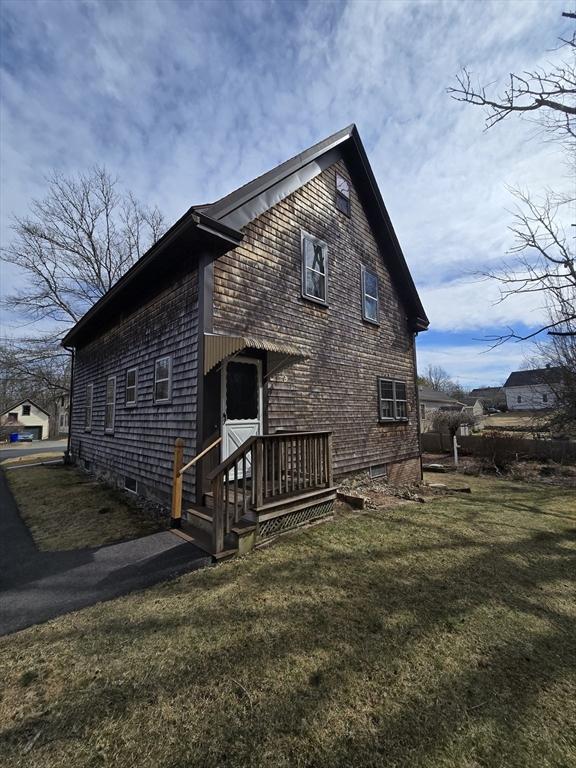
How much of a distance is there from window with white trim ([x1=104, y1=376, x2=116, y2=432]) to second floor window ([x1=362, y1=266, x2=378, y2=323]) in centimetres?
740

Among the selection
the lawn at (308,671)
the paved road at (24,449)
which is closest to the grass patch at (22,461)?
the paved road at (24,449)

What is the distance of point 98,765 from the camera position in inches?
70.0

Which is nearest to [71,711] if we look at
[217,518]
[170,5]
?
[217,518]

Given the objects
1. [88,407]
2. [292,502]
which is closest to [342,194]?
[292,502]

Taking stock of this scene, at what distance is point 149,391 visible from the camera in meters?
7.41

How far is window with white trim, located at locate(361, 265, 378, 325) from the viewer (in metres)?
9.95

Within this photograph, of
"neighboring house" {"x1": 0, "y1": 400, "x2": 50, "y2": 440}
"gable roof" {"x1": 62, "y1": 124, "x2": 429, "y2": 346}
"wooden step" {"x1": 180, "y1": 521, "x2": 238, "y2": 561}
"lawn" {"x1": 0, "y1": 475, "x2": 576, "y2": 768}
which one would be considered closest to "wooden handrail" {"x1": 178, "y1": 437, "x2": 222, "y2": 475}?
"wooden step" {"x1": 180, "y1": 521, "x2": 238, "y2": 561}

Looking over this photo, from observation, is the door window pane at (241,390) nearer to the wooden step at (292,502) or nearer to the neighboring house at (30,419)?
the wooden step at (292,502)

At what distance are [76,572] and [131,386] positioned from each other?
4999 mm

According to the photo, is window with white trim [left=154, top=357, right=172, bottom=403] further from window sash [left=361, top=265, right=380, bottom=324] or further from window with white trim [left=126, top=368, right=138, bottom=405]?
window sash [left=361, top=265, right=380, bottom=324]

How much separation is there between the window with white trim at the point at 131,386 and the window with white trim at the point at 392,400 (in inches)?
265

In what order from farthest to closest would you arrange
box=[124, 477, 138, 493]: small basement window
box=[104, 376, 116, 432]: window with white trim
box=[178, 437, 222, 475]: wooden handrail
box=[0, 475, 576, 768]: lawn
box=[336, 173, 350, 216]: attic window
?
box=[104, 376, 116, 432]: window with white trim < box=[336, 173, 350, 216]: attic window < box=[124, 477, 138, 493]: small basement window < box=[178, 437, 222, 475]: wooden handrail < box=[0, 475, 576, 768]: lawn

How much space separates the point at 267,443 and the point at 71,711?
313 centimetres

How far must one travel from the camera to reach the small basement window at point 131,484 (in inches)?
310
